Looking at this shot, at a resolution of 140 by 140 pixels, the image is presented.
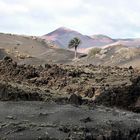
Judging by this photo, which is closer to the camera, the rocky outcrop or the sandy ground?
the sandy ground

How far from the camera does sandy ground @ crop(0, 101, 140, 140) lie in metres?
20.1

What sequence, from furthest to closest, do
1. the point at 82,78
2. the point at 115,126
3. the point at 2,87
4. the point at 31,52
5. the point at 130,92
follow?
the point at 31,52 < the point at 82,78 < the point at 130,92 < the point at 2,87 < the point at 115,126

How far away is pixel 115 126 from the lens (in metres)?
23.5

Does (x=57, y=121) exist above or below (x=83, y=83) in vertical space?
below

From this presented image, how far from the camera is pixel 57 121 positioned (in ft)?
76.0

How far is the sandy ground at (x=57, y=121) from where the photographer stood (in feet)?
65.9

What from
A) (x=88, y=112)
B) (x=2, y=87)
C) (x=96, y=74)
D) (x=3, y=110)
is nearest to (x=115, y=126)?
(x=88, y=112)

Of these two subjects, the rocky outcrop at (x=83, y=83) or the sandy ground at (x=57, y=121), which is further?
the rocky outcrop at (x=83, y=83)

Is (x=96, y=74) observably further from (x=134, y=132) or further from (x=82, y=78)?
(x=134, y=132)

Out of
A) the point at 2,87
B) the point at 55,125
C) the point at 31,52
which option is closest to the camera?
the point at 55,125

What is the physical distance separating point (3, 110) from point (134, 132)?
6381 mm

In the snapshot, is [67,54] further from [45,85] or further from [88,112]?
[88,112]

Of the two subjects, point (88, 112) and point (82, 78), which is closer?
point (88, 112)

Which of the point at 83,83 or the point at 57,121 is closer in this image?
the point at 57,121
